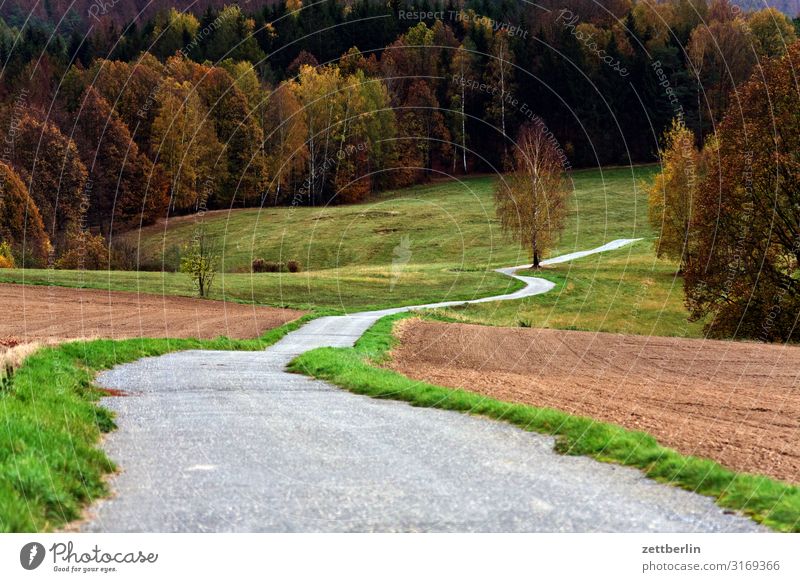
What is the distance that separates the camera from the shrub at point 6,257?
7100 cm

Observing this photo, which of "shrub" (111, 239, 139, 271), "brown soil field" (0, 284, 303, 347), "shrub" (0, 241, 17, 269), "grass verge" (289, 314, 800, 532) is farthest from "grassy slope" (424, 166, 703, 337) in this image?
"shrub" (0, 241, 17, 269)

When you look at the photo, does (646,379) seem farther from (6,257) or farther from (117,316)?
(6,257)


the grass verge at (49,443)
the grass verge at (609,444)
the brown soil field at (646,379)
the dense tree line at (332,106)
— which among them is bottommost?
the brown soil field at (646,379)

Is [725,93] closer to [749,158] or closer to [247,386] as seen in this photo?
[749,158]

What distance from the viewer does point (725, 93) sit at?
9088cm

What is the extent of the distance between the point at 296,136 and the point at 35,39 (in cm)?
5053

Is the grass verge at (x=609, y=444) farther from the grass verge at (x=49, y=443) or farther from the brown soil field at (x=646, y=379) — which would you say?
the grass verge at (x=49, y=443)

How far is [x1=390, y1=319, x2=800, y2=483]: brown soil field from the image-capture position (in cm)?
1430

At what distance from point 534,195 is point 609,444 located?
60.6 meters

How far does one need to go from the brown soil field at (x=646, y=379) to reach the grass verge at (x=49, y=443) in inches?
306

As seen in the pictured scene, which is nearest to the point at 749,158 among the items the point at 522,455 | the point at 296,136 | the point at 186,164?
the point at 522,455

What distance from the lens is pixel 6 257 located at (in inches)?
2847

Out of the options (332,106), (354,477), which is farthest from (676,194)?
(354,477)

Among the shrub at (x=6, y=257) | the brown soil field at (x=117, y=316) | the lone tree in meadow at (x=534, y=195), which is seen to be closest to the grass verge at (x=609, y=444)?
the brown soil field at (x=117, y=316)
